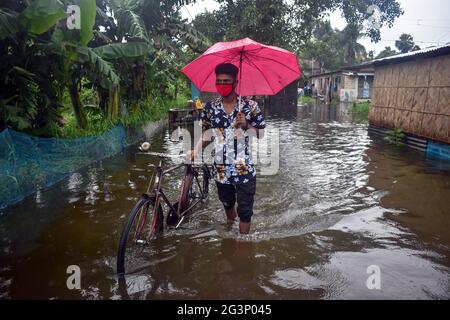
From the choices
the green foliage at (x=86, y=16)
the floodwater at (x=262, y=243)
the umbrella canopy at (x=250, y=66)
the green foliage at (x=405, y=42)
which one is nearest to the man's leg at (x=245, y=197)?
the floodwater at (x=262, y=243)

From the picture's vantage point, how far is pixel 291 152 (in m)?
10.5

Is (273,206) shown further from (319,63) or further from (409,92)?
(319,63)

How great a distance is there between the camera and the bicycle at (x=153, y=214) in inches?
141

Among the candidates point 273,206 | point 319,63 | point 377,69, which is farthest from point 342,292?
point 319,63

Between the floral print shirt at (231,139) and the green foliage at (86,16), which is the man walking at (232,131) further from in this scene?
the green foliage at (86,16)

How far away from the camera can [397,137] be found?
1160 centimetres

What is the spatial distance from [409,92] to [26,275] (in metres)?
11.5

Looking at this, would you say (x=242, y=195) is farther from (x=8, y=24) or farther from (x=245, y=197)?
(x=8, y=24)

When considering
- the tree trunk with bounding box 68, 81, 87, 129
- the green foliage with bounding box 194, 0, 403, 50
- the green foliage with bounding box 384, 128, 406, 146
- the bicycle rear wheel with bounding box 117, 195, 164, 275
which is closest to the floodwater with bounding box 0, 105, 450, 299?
the bicycle rear wheel with bounding box 117, 195, 164, 275

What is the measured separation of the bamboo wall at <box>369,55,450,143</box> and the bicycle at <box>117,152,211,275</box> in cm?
751

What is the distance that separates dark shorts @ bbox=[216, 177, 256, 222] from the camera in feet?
13.0

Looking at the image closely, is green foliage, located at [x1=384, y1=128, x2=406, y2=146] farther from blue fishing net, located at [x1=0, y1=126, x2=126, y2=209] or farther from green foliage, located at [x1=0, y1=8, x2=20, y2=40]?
green foliage, located at [x1=0, y1=8, x2=20, y2=40]

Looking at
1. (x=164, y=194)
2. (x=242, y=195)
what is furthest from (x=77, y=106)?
(x=242, y=195)

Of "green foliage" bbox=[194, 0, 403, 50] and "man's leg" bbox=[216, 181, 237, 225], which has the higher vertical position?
"green foliage" bbox=[194, 0, 403, 50]
